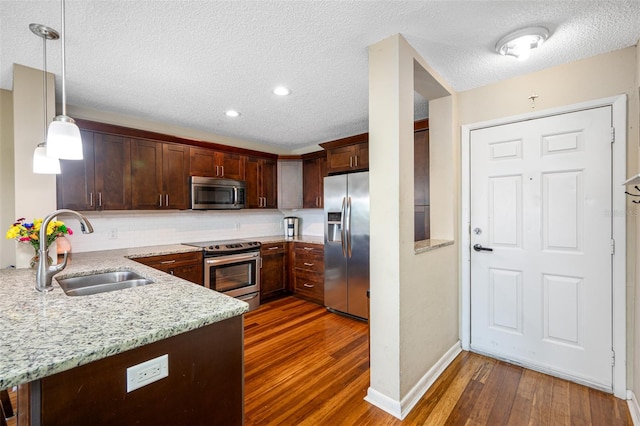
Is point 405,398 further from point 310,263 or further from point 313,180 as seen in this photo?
point 313,180

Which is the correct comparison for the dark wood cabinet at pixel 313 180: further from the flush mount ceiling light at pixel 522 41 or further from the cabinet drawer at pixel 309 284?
the flush mount ceiling light at pixel 522 41

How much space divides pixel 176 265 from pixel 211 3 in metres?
2.61

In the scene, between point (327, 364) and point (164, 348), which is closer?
point (164, 348)

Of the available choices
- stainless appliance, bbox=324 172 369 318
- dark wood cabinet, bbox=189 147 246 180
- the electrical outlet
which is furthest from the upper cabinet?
the electrical outlet

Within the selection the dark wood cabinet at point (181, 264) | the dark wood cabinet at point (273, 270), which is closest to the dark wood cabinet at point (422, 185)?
the dark wood cabinet at point (273, 270)

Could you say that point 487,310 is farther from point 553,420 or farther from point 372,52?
point 372,52

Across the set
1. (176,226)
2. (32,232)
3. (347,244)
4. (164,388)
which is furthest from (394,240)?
(176,226)

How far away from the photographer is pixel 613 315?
2041mm

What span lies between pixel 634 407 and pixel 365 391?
168 centimetres

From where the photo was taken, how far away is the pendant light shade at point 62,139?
1.35 metres

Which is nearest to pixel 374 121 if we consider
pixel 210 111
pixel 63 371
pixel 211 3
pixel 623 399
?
pixel 211 3

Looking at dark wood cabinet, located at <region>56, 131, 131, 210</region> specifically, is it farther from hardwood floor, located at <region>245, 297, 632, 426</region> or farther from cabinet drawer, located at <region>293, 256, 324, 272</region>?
cabinet drawer, located at <region>293, 256, 324, 272</region>

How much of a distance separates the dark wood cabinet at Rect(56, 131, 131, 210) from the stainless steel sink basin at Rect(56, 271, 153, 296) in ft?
4.10

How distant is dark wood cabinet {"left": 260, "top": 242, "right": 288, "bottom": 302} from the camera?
409cm
